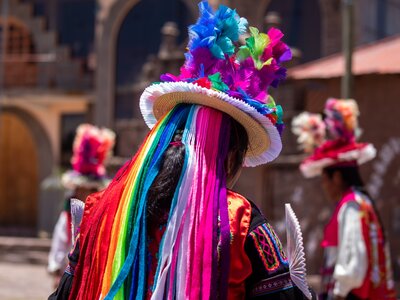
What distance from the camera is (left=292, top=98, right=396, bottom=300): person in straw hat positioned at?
17.9ft

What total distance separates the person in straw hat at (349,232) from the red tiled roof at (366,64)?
6637 mm

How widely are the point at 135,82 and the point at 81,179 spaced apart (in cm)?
1280

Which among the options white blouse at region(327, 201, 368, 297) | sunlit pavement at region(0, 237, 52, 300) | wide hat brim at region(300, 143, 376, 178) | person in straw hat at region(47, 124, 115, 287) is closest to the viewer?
white blouse at region(327, 201, 368, 297)

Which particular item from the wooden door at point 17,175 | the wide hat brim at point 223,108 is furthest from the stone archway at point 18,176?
the wide hat brim at point 223,108

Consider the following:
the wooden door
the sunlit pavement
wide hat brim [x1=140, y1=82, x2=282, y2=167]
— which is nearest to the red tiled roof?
the sunlit pavement

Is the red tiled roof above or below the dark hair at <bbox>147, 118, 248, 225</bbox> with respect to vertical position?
above

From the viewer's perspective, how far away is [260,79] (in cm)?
285

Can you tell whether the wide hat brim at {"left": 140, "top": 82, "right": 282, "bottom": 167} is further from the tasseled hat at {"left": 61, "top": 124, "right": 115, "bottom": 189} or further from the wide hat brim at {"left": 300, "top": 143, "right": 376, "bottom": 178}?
the tasseled hat at {"left": 61, "top": 124, "right": 115, "bottom": 189}

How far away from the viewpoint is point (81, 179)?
7.83 metres

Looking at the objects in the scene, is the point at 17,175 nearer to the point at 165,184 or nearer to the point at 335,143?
the point at 335,143

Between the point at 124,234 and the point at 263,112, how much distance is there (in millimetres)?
604

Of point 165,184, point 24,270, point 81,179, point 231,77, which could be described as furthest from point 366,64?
point 165,184

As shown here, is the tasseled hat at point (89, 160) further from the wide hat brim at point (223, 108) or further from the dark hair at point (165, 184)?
the dark hair at point (165, 184)

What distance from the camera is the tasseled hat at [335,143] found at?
596 centimetres
